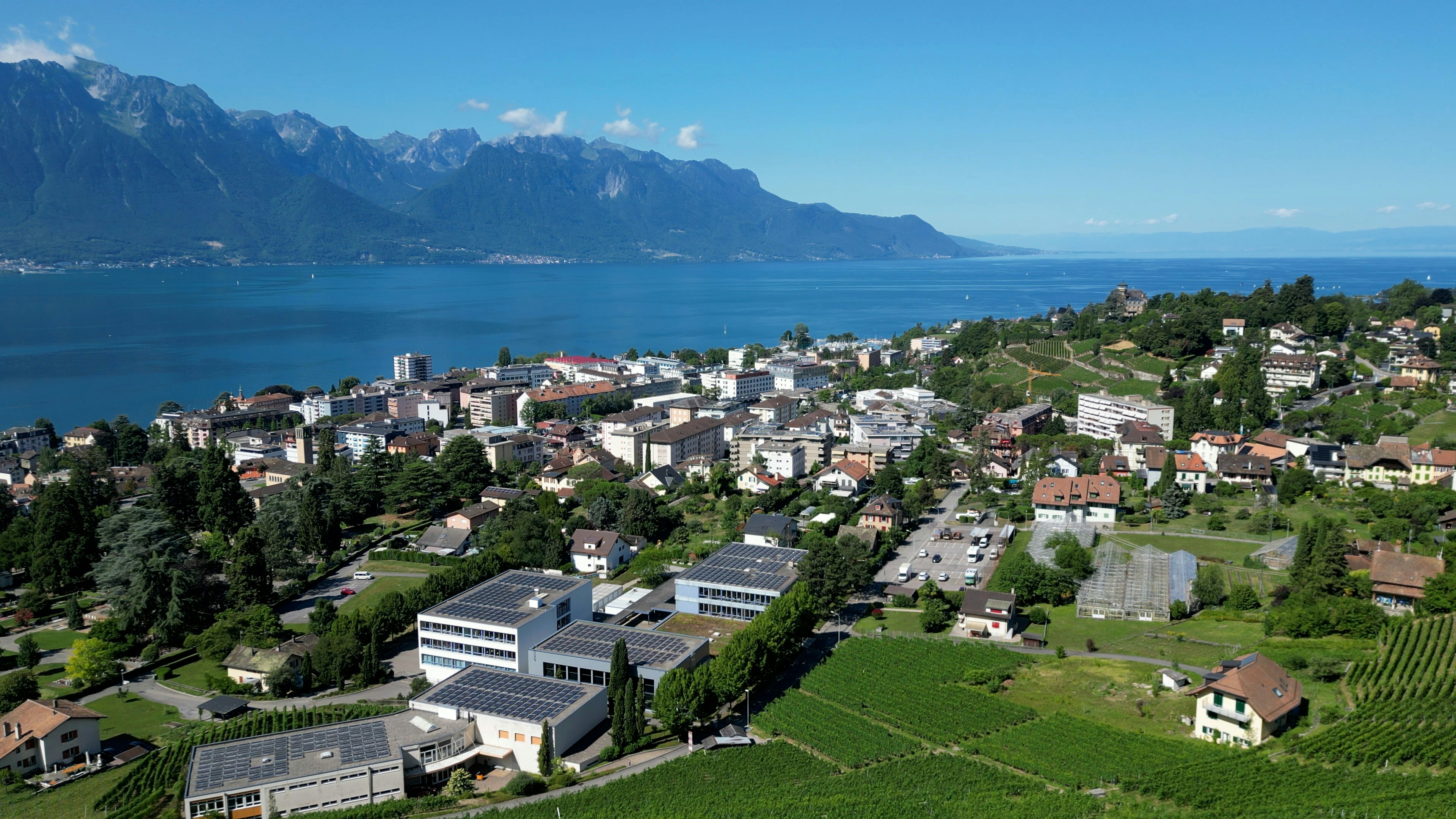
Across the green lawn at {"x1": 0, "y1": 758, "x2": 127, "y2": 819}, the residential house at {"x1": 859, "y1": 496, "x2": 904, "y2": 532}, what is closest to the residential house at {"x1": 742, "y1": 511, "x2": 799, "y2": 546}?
the residential house at {"x1": 859, "y1": 496, "x2": 904, "y2": 532}

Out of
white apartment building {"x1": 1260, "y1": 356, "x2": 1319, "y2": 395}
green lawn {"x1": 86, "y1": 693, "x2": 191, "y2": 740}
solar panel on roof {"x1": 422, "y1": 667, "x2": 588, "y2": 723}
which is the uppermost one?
white apartment building {"x1": 1260, "y1": 356, "x2": 1319, "y2": 395}

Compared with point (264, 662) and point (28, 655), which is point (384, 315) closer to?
point (28, 655)

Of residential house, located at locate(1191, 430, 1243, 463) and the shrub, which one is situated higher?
residential house, located at locate(1191, 430, 1243, 463)

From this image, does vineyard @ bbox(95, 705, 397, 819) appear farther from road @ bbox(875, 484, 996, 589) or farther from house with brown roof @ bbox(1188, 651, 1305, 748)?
house with brown roof @ bbox(1188, 651, 1305, 748)

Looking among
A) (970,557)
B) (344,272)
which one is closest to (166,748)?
(970,557)

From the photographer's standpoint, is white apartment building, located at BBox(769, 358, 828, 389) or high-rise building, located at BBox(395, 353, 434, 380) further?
high-rise building, located at BBox(395, 353, 434, 380)

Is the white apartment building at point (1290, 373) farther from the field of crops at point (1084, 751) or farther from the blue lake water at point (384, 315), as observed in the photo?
the blue lake water at point (384, 315)

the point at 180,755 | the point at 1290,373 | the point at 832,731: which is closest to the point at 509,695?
the point at 180,755

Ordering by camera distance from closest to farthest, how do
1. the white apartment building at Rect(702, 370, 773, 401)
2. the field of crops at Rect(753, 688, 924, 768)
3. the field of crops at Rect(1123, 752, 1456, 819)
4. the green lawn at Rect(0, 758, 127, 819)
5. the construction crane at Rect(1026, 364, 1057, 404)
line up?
the field of crops at Rect(1123, 752, 1456, 819) < the green lawn at Rect(0, 758, 127, 819) < the field of crops at Rect(753, 688, 924, 768) < the construction crane at Rect(1026, 364, 1057, 404) < the white apartment building at Rect(702, 370, 773, 401)
